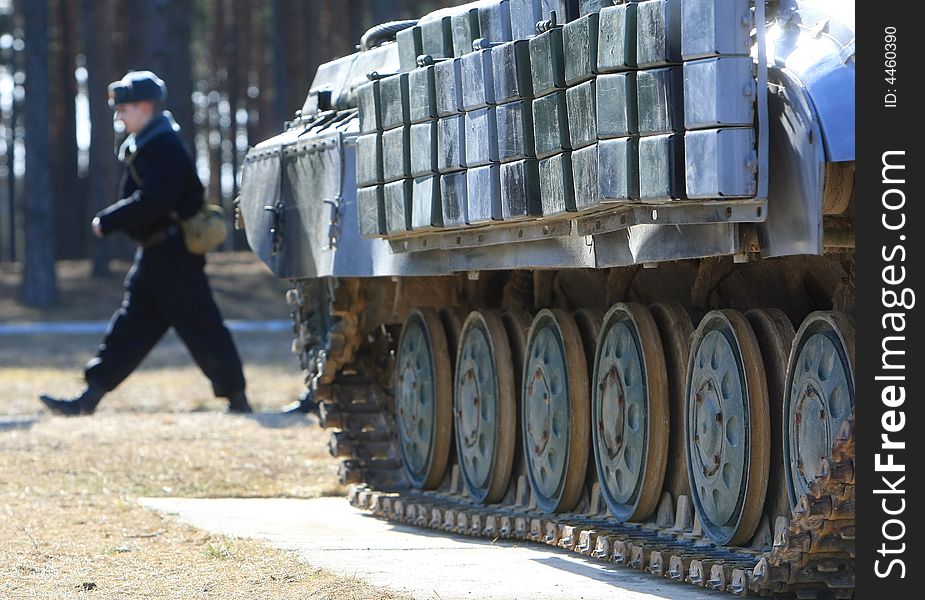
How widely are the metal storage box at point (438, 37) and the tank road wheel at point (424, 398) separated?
6.71ft

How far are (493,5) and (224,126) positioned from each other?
3878cm

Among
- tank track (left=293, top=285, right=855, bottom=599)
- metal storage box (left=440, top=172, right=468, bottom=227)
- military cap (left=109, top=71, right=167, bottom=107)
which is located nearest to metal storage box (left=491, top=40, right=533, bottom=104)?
metal storage box (left=440, top=172, right=468, bottom=227)

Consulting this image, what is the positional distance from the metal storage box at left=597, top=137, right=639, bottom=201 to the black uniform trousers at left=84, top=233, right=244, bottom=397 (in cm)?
706

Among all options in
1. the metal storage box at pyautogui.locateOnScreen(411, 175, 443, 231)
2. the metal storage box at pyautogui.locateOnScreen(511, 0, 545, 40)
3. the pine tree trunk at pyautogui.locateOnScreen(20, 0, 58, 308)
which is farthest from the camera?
the pine tree trunk at pyautogui.locateOnScreen(20, 0, 58, 308)

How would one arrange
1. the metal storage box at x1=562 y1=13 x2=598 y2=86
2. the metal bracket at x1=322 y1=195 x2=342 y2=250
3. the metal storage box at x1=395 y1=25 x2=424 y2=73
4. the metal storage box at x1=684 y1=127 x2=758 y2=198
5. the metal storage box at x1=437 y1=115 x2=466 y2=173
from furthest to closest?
the metal bracket at x1=322 y1=195 x2=342 y2=250 < the metal storage box at x1=395 y1=25 x2=424 y2=73 < the metal storage box at x1=437 y1=115 x2=466 y2=173 < the metal storage box at x1=562 y1=13 x2=598 y2=86 < the metal storage box at x1=684 y1=127 x2=758 y2=198

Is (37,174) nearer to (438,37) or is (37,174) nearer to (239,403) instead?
(239,403)

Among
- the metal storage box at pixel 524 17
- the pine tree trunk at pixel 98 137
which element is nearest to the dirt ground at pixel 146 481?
the metal storage box at pixel 524 17

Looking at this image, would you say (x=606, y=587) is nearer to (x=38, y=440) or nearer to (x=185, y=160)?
(x=38, y=440)

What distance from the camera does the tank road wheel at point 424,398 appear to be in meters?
8.66

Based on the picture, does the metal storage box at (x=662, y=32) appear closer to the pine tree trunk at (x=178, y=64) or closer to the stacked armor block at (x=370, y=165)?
the stacked armor block at (x=370, y=165)

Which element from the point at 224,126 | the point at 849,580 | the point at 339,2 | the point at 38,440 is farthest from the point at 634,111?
the point at 224,126

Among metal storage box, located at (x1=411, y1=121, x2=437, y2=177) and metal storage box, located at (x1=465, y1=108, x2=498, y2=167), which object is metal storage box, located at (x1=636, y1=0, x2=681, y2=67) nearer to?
metal storage box, located at (x1=465, y1=108, x2=498, y2=167)

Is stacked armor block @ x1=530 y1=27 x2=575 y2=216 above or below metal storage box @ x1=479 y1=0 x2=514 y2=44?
below

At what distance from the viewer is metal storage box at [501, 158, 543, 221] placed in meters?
6.11
